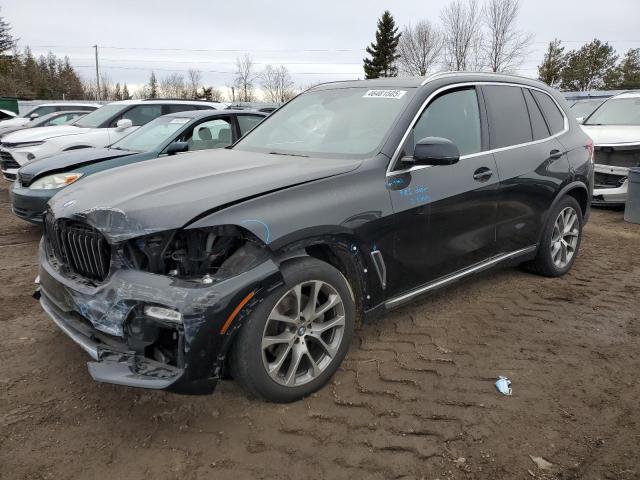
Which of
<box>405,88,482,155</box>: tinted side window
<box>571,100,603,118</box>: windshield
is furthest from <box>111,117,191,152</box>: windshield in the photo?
<box>571,100,603,118</box>: windshield

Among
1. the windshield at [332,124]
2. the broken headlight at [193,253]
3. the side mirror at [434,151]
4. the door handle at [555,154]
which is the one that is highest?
the windshield at [332,124]

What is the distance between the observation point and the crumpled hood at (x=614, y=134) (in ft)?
25.6

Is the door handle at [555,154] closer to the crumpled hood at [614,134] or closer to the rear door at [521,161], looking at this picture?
the rear door at [521,161]

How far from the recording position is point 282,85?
5662 centimetres

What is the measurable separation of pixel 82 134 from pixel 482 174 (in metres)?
6.82

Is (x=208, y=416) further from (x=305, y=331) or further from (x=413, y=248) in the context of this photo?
(x=413, y=248)

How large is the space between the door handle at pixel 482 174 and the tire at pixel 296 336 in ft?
4.77

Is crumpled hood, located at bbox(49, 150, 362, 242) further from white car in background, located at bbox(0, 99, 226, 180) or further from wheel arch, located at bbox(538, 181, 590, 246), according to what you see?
white car in background, located at bbox(0, 99, 226, 180)

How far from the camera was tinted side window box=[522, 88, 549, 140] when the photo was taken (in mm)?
4344

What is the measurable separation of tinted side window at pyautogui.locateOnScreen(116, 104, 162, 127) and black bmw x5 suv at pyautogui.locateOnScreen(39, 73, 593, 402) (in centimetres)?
590

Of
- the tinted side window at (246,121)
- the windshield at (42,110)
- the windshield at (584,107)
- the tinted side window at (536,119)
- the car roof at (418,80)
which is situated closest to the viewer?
the car roof at (418,80)

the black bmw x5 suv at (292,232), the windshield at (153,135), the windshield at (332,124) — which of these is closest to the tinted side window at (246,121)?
the windshield at (153,135)

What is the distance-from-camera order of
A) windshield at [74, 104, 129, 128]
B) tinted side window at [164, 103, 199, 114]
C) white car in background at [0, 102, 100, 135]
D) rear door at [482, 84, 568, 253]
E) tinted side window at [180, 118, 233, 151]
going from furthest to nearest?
white car in background at [0, 102, 100, 135]
tinted side window at [164, 103, 199, 114]
windshield at [74, 104, 129, 128]
tinted side window at [180, 118, 233, 151]
rear door at [482, 84, 568, 253]

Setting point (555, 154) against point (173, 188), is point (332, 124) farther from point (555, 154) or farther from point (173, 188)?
point (555, 154)
